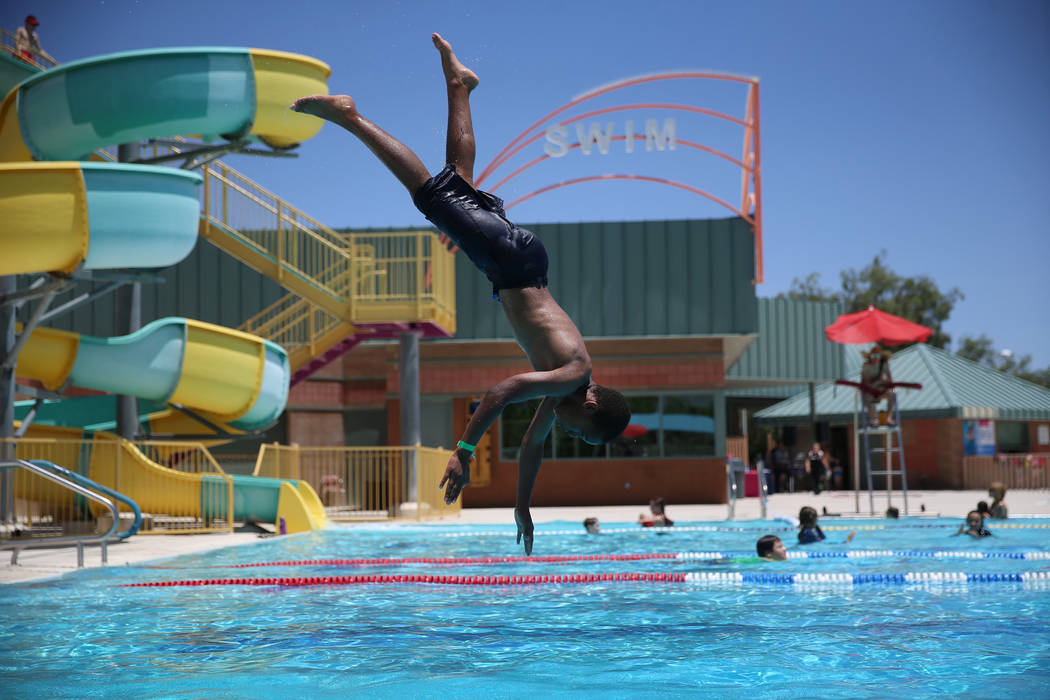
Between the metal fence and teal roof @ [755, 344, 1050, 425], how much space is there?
163cm

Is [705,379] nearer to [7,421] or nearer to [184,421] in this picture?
[184,421]

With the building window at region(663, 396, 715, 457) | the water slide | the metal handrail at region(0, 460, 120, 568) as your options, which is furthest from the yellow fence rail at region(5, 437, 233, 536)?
the building window at region(663, 396, 715, 457)

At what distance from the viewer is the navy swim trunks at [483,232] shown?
18.6 ft

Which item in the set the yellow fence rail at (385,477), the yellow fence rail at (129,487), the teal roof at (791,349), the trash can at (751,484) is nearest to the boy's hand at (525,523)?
the yellow fence rail at (129,487)

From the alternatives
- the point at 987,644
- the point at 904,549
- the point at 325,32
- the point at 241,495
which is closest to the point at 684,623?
the point at 987,644

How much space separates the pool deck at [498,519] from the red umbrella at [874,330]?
3491 millimetres

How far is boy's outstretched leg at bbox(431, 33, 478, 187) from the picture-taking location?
20.1 ft

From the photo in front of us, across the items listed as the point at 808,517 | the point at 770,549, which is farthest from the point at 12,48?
the point at 808,517

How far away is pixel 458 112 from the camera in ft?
20.5

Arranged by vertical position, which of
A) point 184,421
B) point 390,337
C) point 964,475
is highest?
point 390,337

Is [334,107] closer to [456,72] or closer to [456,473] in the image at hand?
[456,72]

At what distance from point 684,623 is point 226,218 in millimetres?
15511

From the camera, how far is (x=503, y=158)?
24.6 metres

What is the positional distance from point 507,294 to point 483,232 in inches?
14.9
